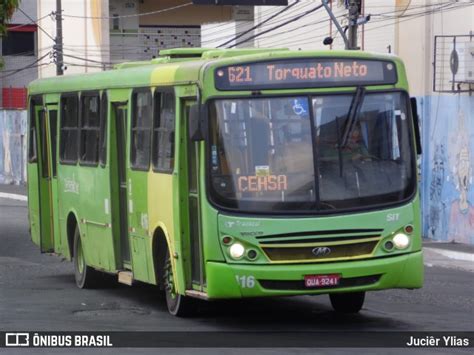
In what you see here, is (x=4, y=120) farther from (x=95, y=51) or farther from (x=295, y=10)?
(x=295, y=10)

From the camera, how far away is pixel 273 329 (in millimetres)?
12742

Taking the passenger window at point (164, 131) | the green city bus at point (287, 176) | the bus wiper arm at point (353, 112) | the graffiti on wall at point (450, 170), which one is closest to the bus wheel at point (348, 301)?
the green city bus at point (287, 176)

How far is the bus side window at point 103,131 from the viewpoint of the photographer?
15961mm

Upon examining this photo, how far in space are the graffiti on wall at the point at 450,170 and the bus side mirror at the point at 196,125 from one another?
14203mm

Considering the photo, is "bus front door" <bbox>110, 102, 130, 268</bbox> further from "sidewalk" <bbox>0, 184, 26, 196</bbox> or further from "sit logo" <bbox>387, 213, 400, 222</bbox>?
"sidewalk" <bbox>0, 184, 26, 196</bbox>

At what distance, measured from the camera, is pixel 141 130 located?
14617 mm

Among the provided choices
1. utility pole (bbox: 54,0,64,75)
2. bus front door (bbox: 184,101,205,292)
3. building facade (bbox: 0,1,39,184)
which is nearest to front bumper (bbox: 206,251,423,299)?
bus front door (bbox: 184,101,205,292)

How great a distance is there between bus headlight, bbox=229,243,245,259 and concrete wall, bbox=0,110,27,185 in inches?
1564

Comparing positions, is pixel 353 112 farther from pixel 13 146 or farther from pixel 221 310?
pixel 13 146

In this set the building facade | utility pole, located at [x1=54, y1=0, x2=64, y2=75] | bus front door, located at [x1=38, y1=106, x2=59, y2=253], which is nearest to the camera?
bus front door, located at [x1=38, y1=106, x2=59, y2=253]

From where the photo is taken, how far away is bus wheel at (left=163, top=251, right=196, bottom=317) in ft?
44.6

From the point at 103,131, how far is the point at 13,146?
37824mm

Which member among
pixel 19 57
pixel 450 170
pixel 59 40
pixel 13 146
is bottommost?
pixel 13 146

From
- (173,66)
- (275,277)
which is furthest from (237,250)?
(173,66)
